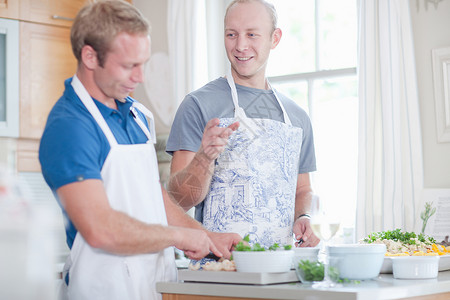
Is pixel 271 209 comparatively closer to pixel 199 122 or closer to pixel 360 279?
pixel 199 122

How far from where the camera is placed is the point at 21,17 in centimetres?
400

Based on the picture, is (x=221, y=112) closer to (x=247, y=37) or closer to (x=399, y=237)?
(x=247, y=37)

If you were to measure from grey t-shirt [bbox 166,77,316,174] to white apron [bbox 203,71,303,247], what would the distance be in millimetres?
41

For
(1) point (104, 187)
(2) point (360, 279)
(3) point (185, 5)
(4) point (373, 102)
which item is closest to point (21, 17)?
(3) point (185, 5)

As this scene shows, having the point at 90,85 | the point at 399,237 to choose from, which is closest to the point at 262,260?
the point at 90,85

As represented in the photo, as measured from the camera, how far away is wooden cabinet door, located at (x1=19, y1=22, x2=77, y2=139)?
13.1ft

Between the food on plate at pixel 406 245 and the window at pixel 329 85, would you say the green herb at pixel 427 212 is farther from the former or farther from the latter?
the food on plate at pixel 406 245

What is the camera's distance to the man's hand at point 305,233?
2.11 m

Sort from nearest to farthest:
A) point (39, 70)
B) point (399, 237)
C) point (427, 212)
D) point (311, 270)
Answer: point (311, 270) → point (399, 237) → point (427, 212) → point (39, 70)

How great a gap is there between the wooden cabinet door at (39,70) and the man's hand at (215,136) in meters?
2.46

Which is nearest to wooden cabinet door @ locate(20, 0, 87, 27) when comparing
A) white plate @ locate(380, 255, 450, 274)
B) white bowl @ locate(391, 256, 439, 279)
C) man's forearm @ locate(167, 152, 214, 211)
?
man's forearm @ locate(167, 152, 214, 211)

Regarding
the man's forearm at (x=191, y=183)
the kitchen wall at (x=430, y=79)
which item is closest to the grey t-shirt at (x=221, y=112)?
the man's forearm at (x=191, y=183)

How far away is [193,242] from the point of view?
160 cm

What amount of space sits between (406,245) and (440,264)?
0.45 feet
